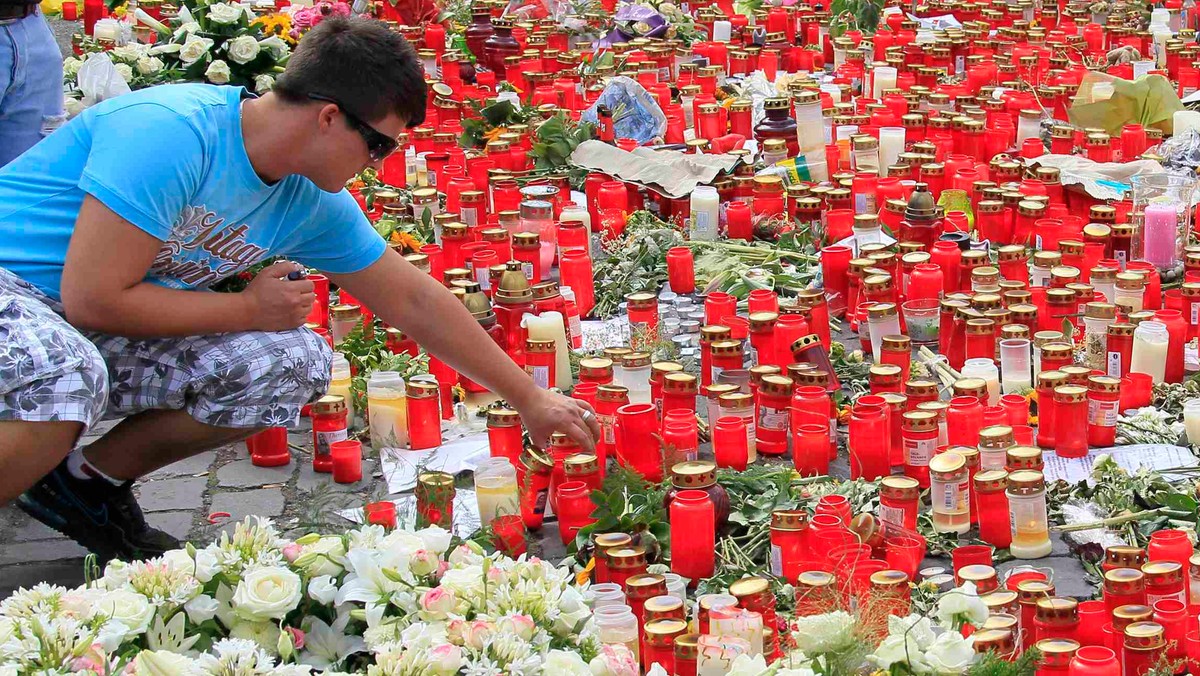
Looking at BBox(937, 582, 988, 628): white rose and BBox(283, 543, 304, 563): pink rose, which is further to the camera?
BBox(937, 582, 988, 628): white rose

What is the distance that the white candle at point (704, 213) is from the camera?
234 inches

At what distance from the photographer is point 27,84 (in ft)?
14.2

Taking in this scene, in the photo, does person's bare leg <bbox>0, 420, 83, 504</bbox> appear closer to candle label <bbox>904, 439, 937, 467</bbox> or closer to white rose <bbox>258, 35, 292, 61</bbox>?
candle label <bbox>904, 439, 937, 467</bbox>

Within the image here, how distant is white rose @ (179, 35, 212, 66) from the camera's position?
6.48m

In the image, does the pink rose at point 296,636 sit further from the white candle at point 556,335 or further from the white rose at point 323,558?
the white candle at point 556,335

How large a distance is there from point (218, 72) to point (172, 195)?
11.4 ft

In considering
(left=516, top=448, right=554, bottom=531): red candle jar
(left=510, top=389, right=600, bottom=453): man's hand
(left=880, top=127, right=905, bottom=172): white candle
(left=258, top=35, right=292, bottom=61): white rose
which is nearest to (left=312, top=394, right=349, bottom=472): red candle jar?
(left=516, top=448, right=554, bottom=531): red candle jar

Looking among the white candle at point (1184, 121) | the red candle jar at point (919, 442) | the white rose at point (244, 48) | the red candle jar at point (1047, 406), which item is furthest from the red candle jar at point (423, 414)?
the white candle at point (1184, 121)

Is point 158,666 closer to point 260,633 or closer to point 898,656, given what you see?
point 260,633

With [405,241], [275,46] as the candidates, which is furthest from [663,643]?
[275,46]

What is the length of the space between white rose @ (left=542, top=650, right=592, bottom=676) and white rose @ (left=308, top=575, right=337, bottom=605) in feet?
1.27

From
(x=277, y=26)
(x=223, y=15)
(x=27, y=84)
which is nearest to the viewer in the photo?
(x=27, y=84)

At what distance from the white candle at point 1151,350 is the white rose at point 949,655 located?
2.50 meters

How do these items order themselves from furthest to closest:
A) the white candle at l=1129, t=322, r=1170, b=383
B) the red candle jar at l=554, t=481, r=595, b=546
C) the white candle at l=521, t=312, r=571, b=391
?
the white candle at l=521, t=312, r=571, b=391 < the white candle at l=1129, t=322, r=1170, b=383 < the red candle jar at l=554, t=481, r=595, b=546
